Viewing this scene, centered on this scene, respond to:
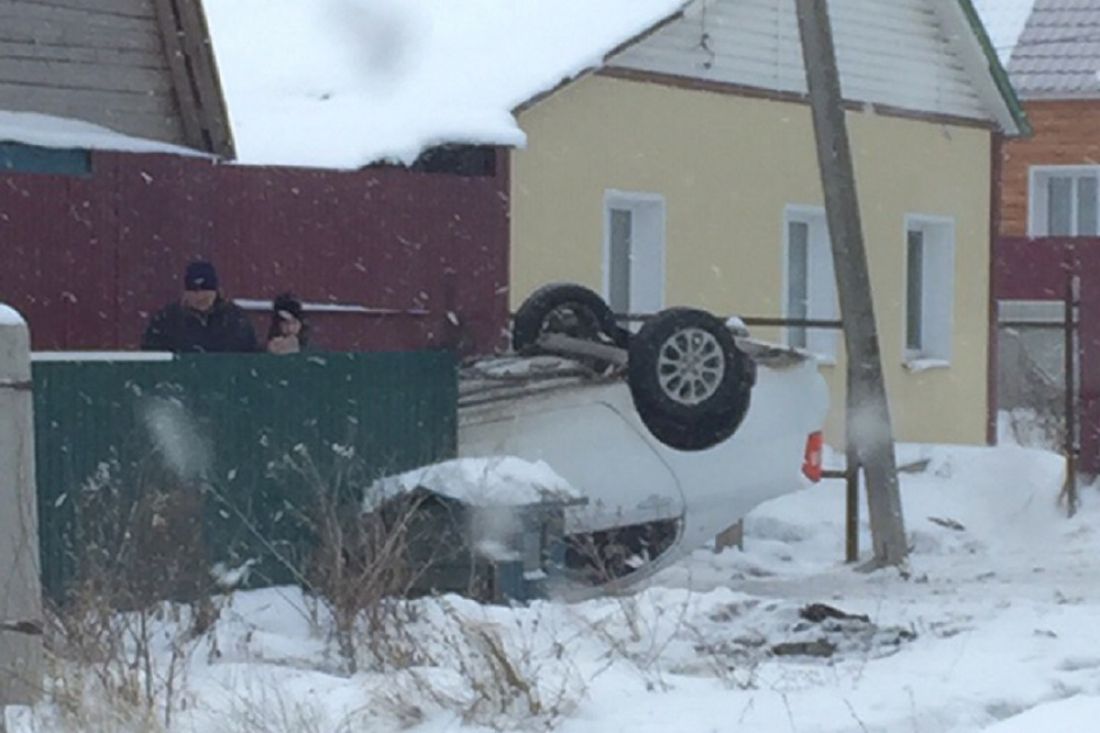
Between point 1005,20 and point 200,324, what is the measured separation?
2260 cm

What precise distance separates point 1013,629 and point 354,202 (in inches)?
232

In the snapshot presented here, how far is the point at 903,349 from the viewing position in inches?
879

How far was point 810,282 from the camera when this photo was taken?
Result: 2136 cm

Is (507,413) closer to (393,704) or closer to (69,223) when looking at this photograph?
(69,223)

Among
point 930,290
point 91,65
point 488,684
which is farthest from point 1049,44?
point 488,684

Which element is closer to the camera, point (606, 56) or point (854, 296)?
point (854, 296)

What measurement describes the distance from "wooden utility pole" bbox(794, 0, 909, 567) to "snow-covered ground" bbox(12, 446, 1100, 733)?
748mm

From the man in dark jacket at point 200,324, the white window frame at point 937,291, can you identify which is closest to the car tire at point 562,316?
the man in dark jacket at point 200,324

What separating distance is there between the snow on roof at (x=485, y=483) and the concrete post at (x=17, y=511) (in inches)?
124

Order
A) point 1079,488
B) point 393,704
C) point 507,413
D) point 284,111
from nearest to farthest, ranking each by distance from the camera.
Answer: point 393,704 < point 507,413 < point 284,111 < point 1079,488

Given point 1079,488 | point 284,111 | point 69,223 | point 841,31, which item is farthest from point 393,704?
point 841,31

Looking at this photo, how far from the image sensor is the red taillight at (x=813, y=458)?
14.2 meters

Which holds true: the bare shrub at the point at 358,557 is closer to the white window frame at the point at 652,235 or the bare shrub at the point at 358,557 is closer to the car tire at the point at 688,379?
the car tire at the point at 688,379

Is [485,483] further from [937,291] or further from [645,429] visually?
[937,291]
